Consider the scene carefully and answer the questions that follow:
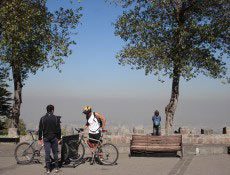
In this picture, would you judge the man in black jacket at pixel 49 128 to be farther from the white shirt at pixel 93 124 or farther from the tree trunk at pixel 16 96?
the tree trunk at pixel 16 96

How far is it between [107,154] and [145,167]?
1319 mm

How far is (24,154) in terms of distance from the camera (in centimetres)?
1270

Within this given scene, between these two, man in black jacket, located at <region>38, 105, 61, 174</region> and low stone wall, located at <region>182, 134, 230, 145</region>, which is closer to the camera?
man in black jacket, located at <region>38, 105, 61, 174</region>

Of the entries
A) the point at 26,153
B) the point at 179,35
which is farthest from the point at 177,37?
the point at 26,153

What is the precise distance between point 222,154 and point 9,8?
16.2m

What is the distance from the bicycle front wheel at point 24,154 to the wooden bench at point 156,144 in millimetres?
4185

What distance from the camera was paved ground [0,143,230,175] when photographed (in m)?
11.1

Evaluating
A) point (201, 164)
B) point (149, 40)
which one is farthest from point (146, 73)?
point (201, 164)

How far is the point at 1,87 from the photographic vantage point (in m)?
36.1

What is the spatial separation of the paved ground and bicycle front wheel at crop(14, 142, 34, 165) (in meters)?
0.22

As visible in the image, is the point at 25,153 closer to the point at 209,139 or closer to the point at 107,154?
the point at 107,154

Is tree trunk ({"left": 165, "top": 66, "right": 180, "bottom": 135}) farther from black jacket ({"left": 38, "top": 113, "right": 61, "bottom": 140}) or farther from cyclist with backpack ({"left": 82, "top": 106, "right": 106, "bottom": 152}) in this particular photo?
black jacket ({"left": 38, "top": 113, "right": 61, "bottom": 140})

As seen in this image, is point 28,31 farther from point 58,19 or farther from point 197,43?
point 197,43

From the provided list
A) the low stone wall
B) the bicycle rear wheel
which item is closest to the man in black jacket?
the bicycle rear wheel
